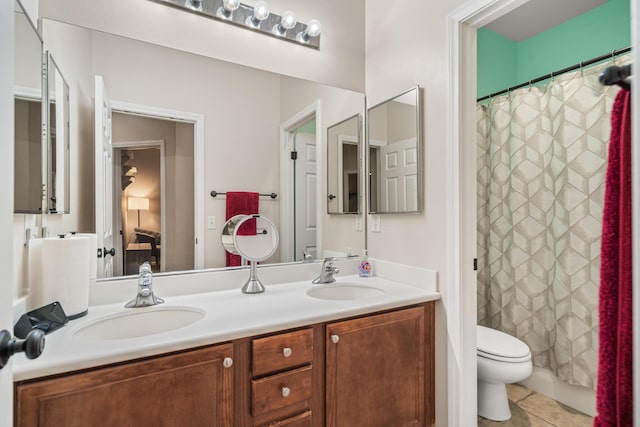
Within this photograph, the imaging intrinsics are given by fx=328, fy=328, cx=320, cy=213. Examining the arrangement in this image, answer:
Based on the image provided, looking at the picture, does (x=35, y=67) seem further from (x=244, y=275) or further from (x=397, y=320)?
(x=397, y=320)

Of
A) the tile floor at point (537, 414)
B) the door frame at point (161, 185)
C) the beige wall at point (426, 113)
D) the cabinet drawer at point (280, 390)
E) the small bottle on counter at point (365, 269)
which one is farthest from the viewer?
the small bottle on counter at point (365, 269)

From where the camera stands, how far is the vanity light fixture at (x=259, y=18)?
1592 mm

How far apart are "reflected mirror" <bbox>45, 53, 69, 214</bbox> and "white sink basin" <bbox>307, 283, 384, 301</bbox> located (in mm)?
1181

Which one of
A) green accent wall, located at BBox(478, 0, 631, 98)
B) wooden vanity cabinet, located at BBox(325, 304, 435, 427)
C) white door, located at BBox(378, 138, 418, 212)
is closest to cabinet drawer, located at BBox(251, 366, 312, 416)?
wooden vanity cabinet, located at BBox(325, 304, 435, 427)

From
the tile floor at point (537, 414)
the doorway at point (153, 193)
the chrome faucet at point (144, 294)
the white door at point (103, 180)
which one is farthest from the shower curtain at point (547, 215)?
the white door at point (103, 180)

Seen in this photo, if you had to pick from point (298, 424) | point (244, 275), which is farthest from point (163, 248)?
point (298, 424)

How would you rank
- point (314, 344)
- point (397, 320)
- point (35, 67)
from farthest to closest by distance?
point (397, 320) → point (314, 344) → point (35, 67)

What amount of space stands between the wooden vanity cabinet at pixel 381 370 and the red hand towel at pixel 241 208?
653mm

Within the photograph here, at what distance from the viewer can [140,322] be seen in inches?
50.8

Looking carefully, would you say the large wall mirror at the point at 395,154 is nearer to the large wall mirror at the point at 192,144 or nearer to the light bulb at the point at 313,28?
the large wall mirror at the point at 192,144

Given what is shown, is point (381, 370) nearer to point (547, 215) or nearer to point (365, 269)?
point (365, 269)

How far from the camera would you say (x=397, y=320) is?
57.6 inches

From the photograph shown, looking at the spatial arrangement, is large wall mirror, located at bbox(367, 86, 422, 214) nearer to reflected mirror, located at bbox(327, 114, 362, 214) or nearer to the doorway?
reflected mirror, located at bbox(327, 114, 362, 214)

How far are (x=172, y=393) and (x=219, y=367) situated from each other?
0.15 meters
